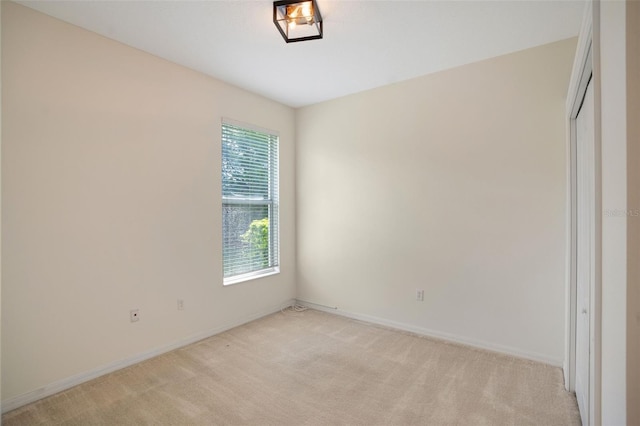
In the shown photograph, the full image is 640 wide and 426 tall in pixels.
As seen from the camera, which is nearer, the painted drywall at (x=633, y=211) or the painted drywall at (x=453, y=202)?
the painted drywall at (x=633, y=211)

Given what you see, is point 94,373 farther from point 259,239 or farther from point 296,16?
point 296,16

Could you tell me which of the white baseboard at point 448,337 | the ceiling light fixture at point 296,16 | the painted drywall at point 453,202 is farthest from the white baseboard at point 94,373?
the ceiling light fixture at point 296,16

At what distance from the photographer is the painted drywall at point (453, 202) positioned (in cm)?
261

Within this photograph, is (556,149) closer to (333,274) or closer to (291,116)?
(333,274)

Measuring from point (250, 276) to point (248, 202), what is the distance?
3.00ft

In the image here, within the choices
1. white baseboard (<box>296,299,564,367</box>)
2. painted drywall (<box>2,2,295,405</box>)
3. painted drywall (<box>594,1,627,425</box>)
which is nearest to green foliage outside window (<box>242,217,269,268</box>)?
painted drywall (<box>2,2,295,405</box>)

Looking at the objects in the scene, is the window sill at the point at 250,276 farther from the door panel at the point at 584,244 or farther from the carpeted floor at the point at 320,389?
the door panel at the point at 584,244

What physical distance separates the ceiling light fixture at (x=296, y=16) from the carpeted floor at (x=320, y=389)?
8.67ft

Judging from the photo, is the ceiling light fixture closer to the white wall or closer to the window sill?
the white wall

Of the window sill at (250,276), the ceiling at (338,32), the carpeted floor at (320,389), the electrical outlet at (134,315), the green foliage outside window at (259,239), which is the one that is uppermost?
the ceiling at (338,32)

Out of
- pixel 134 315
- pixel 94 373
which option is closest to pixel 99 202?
pixel 134 315

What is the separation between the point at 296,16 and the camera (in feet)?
6.89

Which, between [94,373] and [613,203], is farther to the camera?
[94,373]

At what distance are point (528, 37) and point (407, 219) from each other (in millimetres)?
1887
